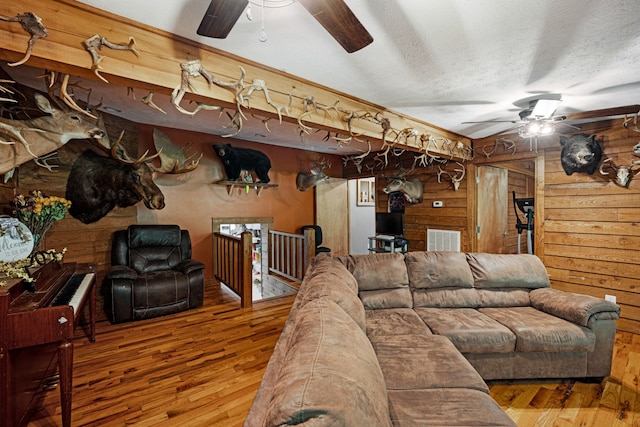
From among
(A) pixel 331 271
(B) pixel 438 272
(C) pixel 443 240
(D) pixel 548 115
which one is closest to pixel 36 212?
(A) pixel 331 271

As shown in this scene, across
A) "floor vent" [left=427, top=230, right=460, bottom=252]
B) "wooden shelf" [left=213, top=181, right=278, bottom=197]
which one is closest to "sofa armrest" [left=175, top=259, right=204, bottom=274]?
"wooden shelf" [left=213, top=181, right=278, bottom=197]

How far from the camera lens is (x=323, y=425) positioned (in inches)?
27.8

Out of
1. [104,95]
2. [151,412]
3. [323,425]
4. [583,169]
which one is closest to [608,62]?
[583,169]

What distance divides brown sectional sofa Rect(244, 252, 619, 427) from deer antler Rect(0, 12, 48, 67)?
176 centimetres

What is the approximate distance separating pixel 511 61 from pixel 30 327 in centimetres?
349

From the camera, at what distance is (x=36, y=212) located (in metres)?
2.15

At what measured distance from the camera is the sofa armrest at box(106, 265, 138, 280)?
3.19 m

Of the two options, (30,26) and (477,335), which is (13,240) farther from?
(477,335)

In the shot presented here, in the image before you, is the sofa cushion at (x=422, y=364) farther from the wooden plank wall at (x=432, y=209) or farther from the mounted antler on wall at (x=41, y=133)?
the wooden plank wall at (x=432, y=209)

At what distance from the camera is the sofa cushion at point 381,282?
2.65 metres

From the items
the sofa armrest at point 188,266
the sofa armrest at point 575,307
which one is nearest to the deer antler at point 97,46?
the sofa armrest at point 188,266

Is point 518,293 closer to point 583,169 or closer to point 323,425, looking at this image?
point 583,169

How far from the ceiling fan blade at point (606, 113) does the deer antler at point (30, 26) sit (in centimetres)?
454

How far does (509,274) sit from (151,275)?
3971 millimetres
